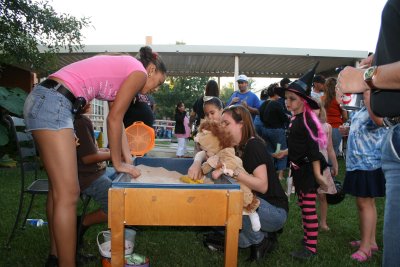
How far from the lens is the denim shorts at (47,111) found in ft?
6.57

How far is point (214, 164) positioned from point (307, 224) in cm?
102

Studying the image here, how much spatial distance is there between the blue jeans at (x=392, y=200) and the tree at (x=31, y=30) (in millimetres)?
7146

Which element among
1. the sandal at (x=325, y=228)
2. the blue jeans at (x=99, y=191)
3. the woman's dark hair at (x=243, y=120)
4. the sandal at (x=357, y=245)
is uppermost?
the woman's dark hair at (x=243, y=120)

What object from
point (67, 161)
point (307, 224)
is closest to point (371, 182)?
point (307, 224)

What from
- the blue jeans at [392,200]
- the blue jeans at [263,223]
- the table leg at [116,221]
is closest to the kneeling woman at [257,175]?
the blue jeans at [263,223]

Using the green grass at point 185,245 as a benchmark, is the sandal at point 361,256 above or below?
→ above

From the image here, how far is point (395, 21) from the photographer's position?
3.99 feet

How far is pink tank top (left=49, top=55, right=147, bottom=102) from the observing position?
2129 mm

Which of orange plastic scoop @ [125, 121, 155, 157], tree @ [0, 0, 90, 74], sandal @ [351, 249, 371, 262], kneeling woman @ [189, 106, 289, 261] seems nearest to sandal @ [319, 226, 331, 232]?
sandal @ [351, 249, 371, 262]

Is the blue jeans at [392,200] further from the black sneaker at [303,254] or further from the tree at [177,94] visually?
the tree at [177,94]

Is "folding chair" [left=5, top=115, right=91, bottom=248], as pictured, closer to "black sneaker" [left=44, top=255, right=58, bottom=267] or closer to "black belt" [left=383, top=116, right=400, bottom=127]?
"black sneaker" [left=44, top=255, right=58, bottom=267]

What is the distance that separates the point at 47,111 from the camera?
201 centimetres

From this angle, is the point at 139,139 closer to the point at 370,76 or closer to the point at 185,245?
the point at 185,245

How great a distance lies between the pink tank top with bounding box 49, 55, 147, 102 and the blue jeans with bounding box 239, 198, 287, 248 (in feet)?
4.27
